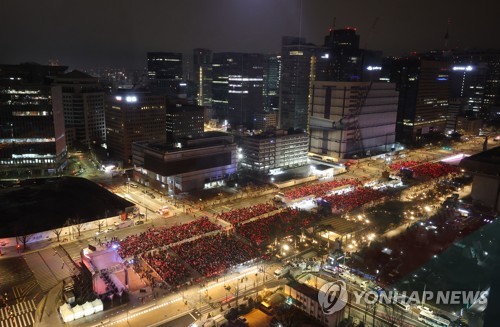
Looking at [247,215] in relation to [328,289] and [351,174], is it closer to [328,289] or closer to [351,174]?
[328,289]

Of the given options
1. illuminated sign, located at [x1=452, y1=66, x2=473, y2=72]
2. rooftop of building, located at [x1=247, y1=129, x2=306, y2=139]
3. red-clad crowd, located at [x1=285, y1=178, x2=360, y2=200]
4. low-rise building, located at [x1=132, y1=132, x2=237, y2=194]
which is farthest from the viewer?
illuminated sign, located at [x1=452, y1=66, x2=473, y2=72]

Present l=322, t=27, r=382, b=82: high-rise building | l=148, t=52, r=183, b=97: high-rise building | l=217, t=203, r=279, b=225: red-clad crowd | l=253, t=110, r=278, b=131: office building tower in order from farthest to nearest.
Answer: l=148, t=52, r=183, b=97: high-rise building, l=253, t=110, r=278, b=131: office building tower, l=322, t=27, r=382, b=82: high-rise building, l=217, t=203, r=279, b=225: red-clad crowd

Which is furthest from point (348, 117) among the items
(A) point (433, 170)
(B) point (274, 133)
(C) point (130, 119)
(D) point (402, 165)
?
(C) point (130, 119)

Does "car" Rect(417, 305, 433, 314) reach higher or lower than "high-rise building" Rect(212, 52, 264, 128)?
lower

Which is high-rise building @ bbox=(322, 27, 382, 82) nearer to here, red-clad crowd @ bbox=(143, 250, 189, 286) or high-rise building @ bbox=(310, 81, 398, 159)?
high-rise building @ bbox=(310, 81, 398, 159)

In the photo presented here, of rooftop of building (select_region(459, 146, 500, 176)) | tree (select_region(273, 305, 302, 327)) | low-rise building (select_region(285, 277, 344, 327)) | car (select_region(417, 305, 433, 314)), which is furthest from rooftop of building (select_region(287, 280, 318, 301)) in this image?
rooftop of building (select_region(459, 146, 500, 176))

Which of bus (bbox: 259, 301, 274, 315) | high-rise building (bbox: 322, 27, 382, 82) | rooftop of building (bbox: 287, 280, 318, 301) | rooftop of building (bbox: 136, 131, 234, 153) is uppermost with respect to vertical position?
high-rise building (bbox: 322, 27, 382, 82)
